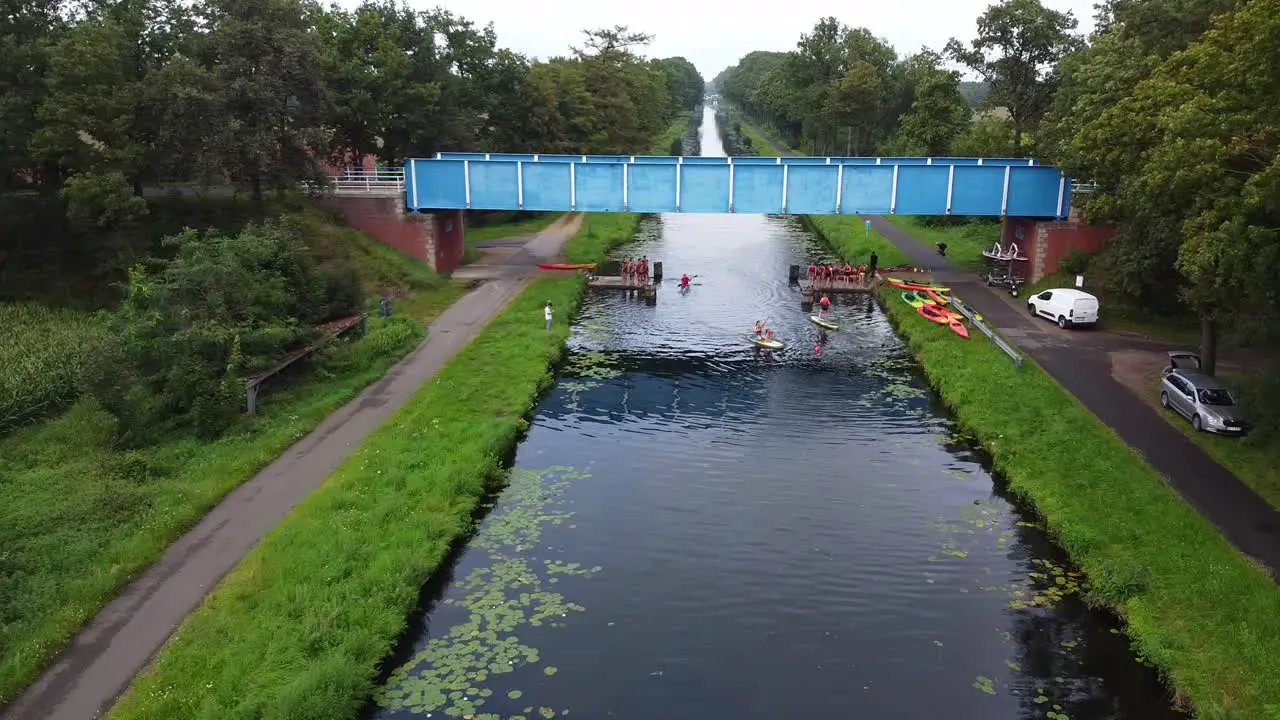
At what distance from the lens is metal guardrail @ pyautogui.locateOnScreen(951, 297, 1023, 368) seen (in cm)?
3688

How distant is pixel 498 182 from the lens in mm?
54844

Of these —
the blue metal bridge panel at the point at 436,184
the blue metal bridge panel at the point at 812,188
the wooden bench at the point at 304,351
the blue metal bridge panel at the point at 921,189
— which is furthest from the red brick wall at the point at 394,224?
the blue metal bridge panel at the point at 921,189

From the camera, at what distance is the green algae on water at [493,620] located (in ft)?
56.9

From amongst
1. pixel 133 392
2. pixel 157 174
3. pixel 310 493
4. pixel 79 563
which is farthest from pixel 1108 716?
pixel 157 174

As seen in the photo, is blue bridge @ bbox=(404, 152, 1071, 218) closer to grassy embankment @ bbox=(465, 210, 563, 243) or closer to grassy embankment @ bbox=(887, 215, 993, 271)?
grassy embankment @ bbox=(887, 215, 993, 271)

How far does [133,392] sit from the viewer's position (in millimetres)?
27953

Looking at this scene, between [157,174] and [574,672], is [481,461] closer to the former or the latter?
[574,672]

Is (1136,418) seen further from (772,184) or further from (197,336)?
(197,336)

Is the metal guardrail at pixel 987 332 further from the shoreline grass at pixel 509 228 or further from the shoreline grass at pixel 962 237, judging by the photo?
the shoreline grass at pixel 509 228

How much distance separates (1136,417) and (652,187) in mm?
30861

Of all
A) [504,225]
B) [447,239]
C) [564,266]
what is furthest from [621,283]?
[504,225]

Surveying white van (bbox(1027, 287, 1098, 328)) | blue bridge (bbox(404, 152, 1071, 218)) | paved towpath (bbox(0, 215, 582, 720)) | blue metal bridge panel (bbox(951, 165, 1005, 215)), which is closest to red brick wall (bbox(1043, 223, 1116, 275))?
blue bridge (bbox(404, 152, 1071, 218))

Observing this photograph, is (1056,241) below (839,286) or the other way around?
the other way around

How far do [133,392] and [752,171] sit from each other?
35636 millimetres
